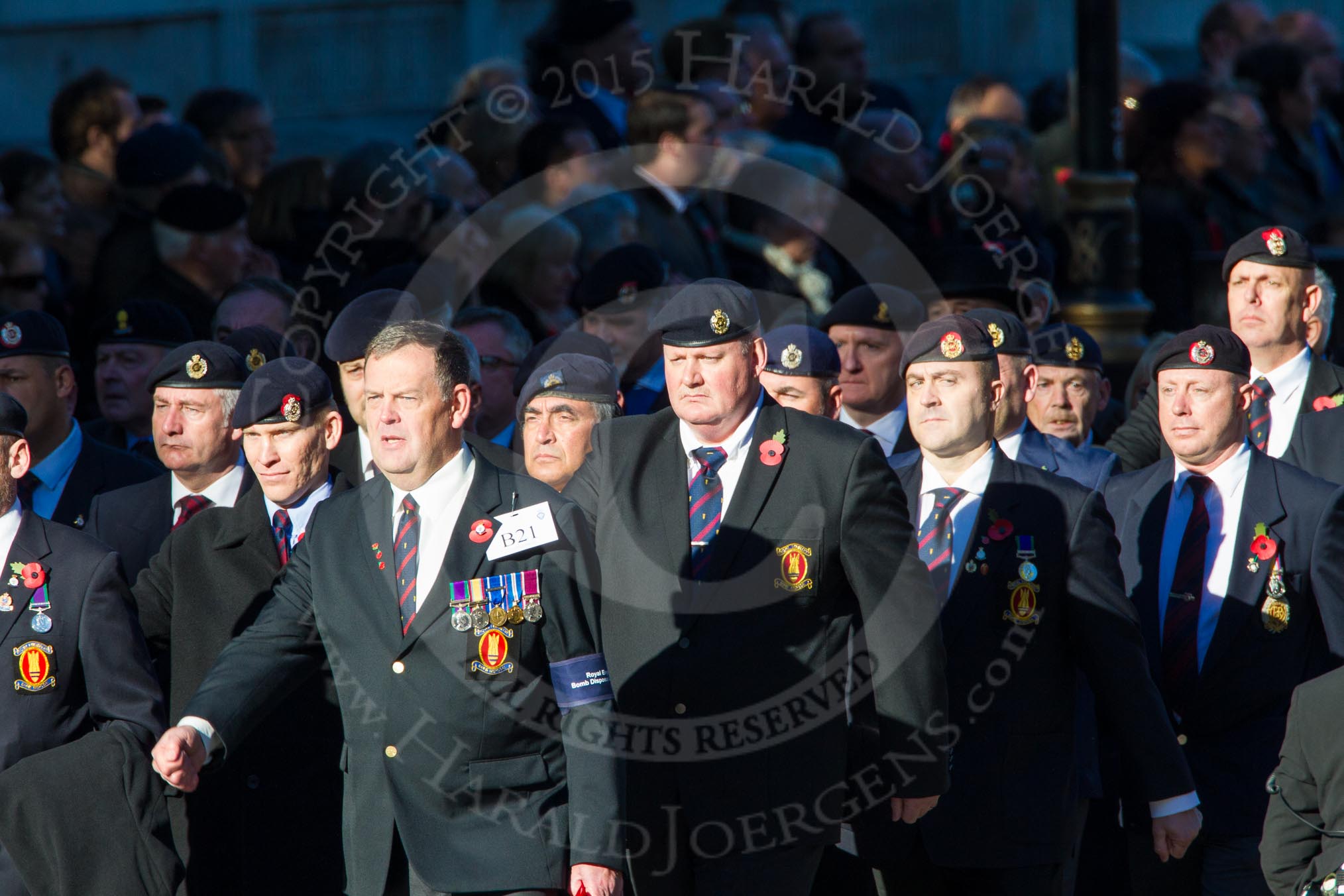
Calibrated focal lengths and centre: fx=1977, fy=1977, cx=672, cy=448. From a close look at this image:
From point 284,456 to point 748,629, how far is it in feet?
5.85

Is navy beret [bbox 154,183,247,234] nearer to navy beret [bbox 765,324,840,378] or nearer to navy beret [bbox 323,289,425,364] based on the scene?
navy beret [bbox 323,289,425,364]

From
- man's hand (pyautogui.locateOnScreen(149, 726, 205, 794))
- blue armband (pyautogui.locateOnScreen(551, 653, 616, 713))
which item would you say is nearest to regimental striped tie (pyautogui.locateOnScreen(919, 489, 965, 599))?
blue armband (pyautogui.locateOnScreen(551, 653, 616, 713))

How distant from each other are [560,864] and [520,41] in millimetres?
9731

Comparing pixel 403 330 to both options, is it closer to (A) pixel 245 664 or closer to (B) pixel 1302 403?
(A) pixel 245 664

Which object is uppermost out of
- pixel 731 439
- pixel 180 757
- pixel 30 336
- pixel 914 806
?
pixel 30 336

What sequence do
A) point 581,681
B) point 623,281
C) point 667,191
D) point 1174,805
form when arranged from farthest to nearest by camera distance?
point 667,191
point 623,281
point 1174,805
point 581,681

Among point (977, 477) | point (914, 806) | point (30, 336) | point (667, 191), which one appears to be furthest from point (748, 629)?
point (667, 191)

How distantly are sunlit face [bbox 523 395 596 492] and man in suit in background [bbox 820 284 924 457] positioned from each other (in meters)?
1.37

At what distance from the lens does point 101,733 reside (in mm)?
5383

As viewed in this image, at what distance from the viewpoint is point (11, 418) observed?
5.62m

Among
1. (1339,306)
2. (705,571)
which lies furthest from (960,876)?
(1339,306)

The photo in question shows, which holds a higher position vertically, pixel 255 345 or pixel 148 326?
pixel 148 326

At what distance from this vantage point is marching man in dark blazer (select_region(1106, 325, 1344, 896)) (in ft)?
20.1

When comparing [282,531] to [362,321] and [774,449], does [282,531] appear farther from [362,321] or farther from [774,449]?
[774,449]
